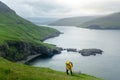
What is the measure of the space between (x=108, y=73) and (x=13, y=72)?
5034 inches

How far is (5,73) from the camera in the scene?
109 feet

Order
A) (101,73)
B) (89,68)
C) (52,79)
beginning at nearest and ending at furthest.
→ (52,79)
(101,73)
(89,68)

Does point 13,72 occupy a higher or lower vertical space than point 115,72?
higher

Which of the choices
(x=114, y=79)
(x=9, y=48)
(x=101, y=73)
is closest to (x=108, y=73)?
(x=101, y=73)

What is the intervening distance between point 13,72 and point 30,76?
2.45 m

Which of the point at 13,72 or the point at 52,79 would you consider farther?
the point at 52,79

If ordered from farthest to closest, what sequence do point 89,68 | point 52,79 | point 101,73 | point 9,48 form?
point 9,48
point 89,68
point 101,73
point 52,79

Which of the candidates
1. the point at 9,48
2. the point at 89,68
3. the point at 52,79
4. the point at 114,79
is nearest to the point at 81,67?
the point at 89,68

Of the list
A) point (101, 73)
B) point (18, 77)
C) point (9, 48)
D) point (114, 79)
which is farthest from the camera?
point (9, 48)

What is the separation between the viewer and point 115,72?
158 m

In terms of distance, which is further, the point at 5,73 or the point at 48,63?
the point at 48,63

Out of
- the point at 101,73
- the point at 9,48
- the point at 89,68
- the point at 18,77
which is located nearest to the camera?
the point at 18,77

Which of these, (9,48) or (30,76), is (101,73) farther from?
(30,76)

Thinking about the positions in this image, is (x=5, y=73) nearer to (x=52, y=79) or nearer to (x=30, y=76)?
(x=30, y=76)
